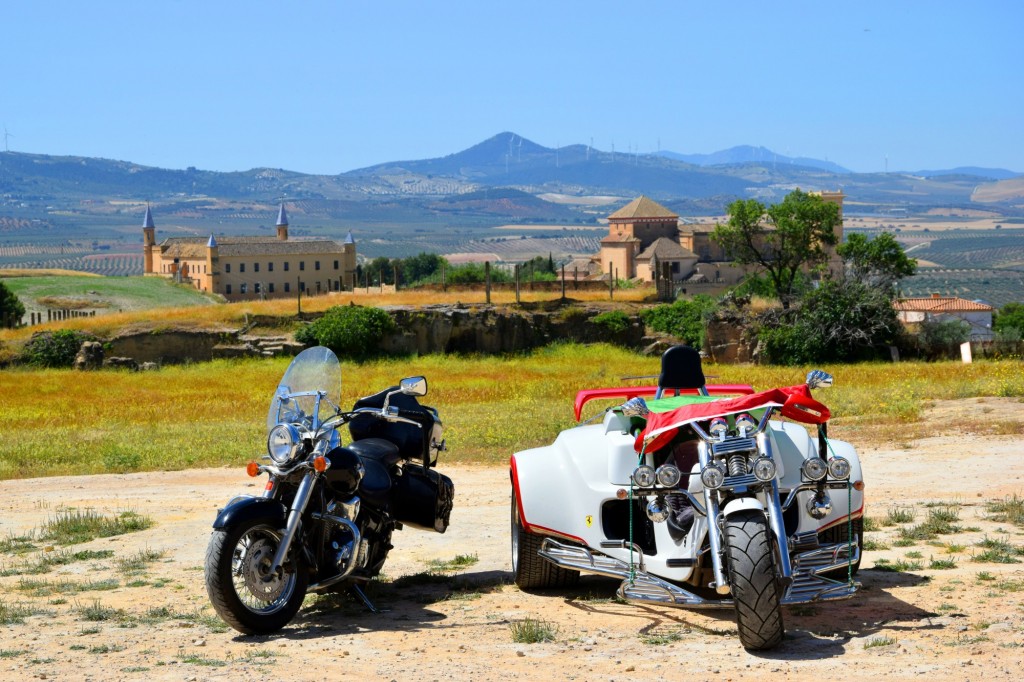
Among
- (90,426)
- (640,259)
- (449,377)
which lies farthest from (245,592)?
(640,259)

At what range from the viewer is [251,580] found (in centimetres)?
856

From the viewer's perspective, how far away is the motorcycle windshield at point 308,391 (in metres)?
9.23

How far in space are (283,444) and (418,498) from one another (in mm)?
1548

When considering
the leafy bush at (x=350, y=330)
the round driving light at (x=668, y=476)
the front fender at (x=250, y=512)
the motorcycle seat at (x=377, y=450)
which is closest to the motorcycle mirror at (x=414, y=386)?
the motorcycle seat at (x=377, y=450)

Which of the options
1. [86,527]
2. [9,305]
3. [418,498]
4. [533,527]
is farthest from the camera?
[9,305]

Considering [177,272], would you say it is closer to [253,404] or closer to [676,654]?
[253,404]

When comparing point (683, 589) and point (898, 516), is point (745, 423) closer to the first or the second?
point (683, 589)

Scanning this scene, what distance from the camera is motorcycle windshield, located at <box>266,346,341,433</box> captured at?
9227 mm

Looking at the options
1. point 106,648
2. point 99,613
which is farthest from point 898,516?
point 106,648

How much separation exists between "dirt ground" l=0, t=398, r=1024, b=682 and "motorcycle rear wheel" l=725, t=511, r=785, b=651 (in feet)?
0.47

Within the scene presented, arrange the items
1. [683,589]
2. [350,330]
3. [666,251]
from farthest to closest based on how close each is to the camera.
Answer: [666,251] < [350,330] < [683,589]

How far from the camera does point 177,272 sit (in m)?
158

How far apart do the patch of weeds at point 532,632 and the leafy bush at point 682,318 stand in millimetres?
48010

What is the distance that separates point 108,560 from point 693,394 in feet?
17.5
